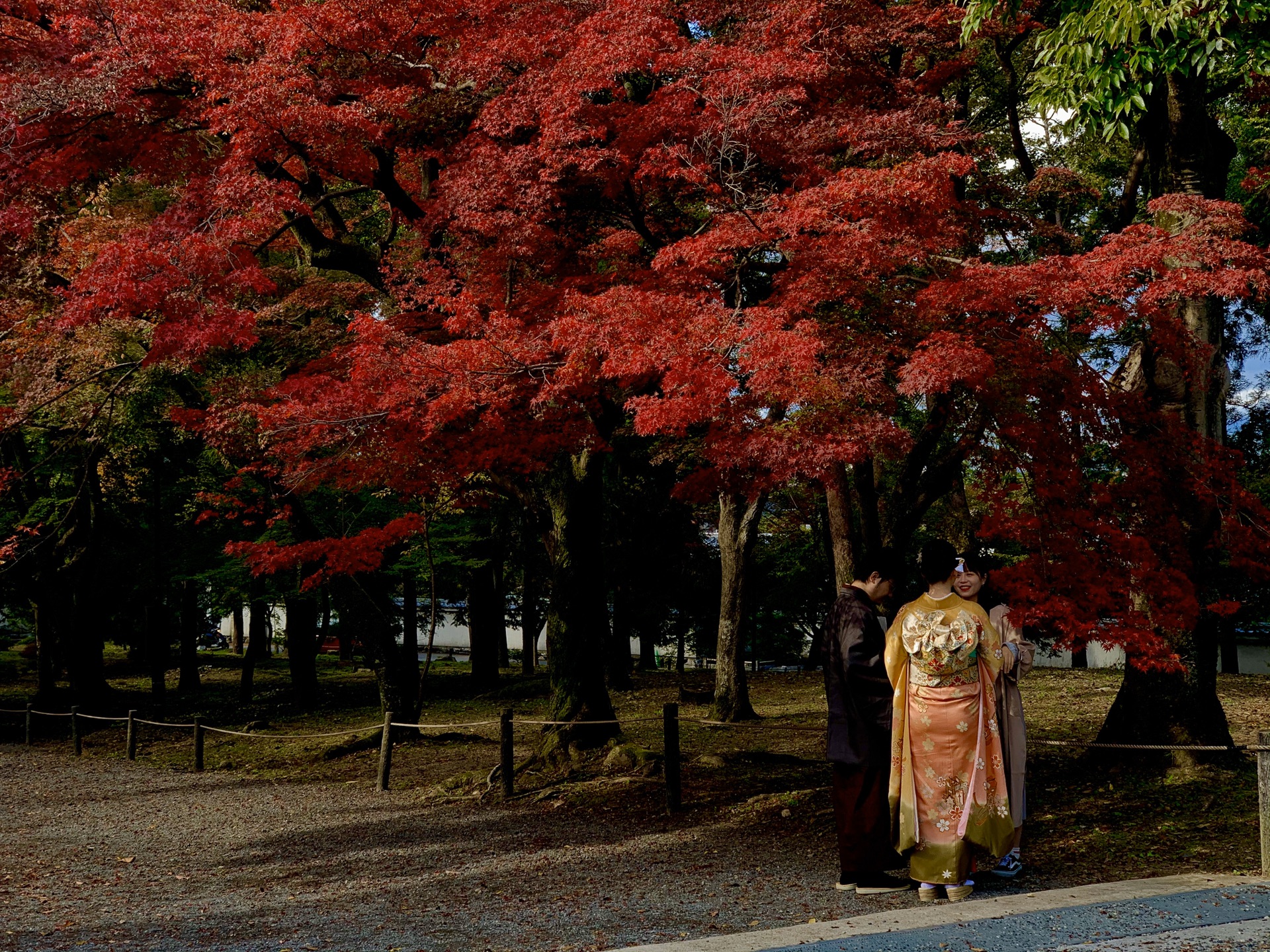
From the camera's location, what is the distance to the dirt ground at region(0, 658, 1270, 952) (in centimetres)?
578

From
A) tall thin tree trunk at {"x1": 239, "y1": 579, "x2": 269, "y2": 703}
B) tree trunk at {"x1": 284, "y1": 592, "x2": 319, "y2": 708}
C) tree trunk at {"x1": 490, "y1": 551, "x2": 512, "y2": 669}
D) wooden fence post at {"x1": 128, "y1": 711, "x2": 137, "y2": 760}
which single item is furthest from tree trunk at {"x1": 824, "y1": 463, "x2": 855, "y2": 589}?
tree trunk at {"x1": 284, "y1": 592, "x2": 319, "y2": 708}

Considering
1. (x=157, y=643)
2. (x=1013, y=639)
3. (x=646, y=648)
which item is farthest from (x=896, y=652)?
(x=646, y=648)

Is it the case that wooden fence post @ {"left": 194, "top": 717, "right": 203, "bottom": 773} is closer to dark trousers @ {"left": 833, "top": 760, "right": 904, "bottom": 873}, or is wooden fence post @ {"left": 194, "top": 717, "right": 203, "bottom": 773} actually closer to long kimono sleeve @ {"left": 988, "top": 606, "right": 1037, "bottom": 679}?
dark trousers @ {"left": 833, "top": 760, "right": 904, "bottom": 873}

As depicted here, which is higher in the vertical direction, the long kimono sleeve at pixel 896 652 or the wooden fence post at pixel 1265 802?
the long kimono sleeve at pixel 896 652

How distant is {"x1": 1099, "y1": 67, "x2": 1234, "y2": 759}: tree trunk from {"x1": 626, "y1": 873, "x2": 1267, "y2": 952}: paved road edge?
390 centimetres

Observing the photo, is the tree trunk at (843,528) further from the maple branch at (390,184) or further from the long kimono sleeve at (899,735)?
the long kimono sleeve at (899,735)

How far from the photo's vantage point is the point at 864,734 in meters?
5.75

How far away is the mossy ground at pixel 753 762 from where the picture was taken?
283 inches

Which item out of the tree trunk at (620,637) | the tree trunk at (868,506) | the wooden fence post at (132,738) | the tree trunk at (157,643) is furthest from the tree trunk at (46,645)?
the tree trunk at (868,506)

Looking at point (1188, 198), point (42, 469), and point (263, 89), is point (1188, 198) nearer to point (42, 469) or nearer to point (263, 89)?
point (263, 89)

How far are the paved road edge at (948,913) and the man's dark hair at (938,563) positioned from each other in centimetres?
160

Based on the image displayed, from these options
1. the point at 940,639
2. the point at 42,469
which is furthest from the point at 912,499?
the point at 42,469

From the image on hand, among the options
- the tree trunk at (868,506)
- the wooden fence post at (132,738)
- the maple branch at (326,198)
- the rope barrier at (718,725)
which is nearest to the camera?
the rope barrier at (718,725)

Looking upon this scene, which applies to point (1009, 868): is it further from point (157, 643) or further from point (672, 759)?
point (157, 643)
